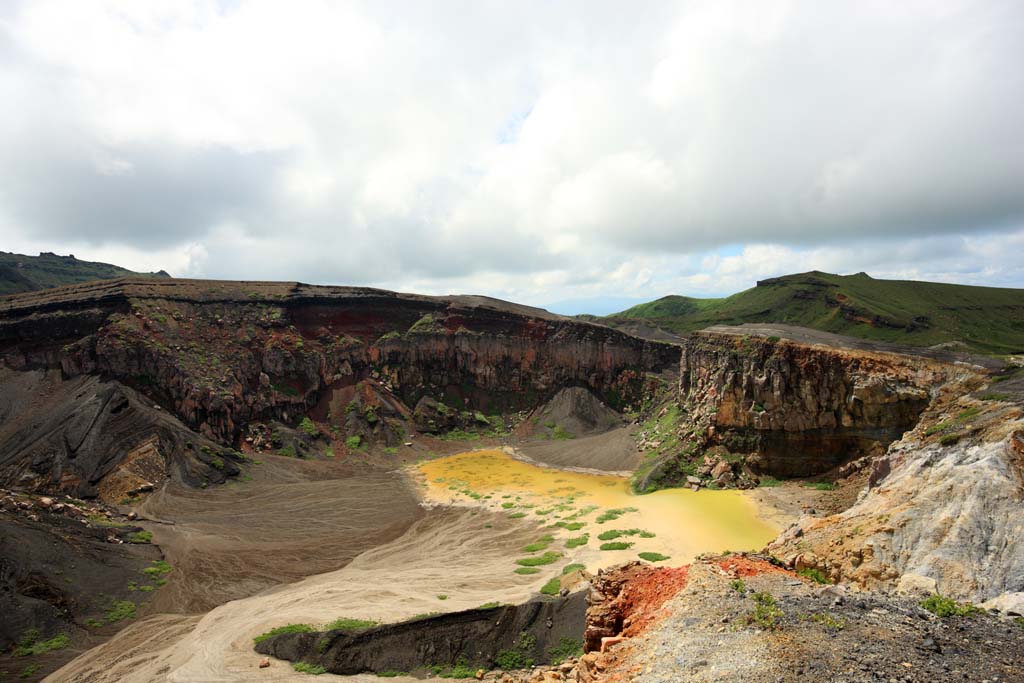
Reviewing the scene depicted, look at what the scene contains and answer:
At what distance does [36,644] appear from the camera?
19.0 metres

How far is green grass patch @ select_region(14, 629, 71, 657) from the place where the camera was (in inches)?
735

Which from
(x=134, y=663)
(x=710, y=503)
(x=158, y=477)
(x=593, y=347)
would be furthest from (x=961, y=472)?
(x=593, y=347)

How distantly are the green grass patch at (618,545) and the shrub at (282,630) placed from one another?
43.6 feet

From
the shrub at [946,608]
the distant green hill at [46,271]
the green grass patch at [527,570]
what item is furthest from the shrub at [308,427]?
the distant green hill at [46,271]

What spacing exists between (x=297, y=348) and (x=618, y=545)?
41.8 metres

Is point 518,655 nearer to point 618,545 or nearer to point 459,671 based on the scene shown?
point 459,671

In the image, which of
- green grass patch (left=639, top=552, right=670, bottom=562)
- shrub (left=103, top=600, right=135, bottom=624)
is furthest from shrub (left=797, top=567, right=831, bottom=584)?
shrub (left=103, top=600, right=135, bottom=624)

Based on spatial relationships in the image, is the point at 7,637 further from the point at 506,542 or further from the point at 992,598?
the point at 992,598

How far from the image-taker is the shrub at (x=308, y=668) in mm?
16263

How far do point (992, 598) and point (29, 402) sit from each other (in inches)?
2310

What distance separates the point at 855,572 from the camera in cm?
1202

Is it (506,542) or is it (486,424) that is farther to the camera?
(486,424)

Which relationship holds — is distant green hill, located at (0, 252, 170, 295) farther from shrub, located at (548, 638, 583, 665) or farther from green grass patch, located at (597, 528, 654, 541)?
shrub, located at (548, 638, 583, 665)

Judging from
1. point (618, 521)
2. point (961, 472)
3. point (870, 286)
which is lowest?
point (618, 521)
